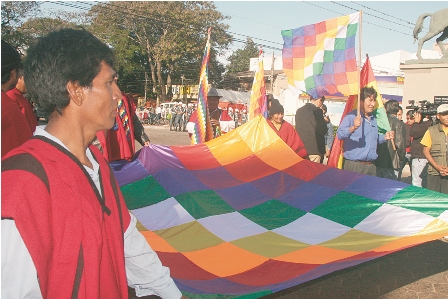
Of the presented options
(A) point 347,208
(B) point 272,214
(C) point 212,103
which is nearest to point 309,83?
(C) point 212,103

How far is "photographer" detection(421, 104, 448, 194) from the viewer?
571cm

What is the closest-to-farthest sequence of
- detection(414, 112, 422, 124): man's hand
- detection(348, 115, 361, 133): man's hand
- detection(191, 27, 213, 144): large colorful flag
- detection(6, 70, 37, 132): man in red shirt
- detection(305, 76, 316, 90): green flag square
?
detection(6, 70, 37, 132): man in red shirt
detection(348, 115, 361, 133): man's hand
detection(305, 76, 316, 90): green flag square
detection(191, 27, 213, 144): large colorful flag
detection(414, 112, 422, 124): man's hand

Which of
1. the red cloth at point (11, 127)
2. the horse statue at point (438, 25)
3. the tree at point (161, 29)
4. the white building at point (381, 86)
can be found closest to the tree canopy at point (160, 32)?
the tree at point (161, 29)

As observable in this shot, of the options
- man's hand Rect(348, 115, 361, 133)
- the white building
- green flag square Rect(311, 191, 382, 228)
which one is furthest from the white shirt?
the white building

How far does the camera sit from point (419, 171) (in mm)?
7441

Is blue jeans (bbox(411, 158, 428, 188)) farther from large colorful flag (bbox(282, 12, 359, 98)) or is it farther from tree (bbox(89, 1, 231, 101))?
tree (bbox(89, 1, 231, 101))

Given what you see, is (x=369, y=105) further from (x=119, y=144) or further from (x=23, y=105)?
(x=23, y=105)

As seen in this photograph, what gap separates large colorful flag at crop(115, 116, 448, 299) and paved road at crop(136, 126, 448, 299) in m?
0.51

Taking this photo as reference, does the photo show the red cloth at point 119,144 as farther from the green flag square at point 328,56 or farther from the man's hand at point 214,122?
the green flag square at point 328,56

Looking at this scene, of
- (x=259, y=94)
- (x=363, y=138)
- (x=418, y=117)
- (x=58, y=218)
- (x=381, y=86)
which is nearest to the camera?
(x=58, y=218)

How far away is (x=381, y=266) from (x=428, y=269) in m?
0.49

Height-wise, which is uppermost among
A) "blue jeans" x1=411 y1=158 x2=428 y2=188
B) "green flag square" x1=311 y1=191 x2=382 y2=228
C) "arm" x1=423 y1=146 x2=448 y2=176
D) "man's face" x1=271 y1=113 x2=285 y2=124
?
"man's face" x1=271 y1=113 x2=285 y2=124

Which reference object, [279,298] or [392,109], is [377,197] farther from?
[392,109]

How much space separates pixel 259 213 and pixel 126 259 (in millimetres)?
2910
